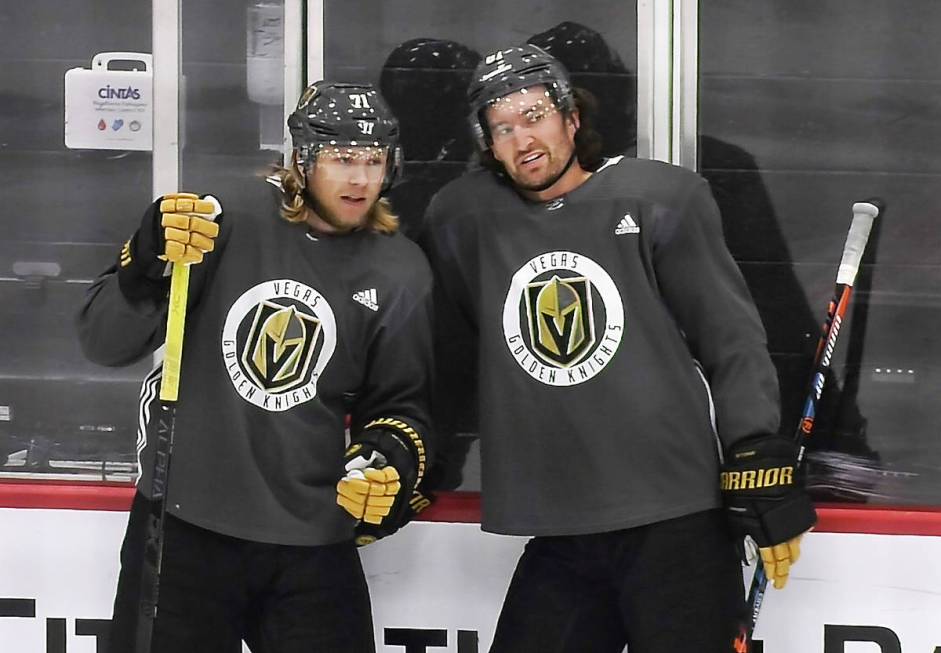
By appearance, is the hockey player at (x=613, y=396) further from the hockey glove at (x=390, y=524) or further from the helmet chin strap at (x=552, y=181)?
the hockey glove at (x=390, y=524)

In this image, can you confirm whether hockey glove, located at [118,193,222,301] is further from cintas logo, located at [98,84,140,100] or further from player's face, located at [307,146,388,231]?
cintas logo, located at [98,84,140,100]

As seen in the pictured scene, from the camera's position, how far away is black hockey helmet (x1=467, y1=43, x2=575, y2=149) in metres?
2.10

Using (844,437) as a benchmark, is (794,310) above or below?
above

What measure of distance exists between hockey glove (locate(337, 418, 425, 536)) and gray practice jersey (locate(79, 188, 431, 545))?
45 millimetres

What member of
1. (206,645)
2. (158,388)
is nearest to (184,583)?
(206,645)

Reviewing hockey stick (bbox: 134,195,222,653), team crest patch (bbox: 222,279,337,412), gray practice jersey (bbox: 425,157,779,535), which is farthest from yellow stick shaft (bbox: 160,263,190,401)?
gray practice jersey (bbox: 425,157,779,535)

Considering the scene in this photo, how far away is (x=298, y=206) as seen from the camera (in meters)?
2.10

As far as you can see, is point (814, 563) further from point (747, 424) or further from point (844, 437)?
point (747, 424)

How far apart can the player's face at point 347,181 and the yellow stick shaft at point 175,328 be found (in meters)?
0.26

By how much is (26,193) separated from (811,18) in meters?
1.65

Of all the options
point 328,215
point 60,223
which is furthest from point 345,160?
point 60,223

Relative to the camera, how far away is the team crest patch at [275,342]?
6.82 feet

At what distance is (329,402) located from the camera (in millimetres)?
2125

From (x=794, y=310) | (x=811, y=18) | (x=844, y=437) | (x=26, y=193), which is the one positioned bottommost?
(x=844, y=437)
